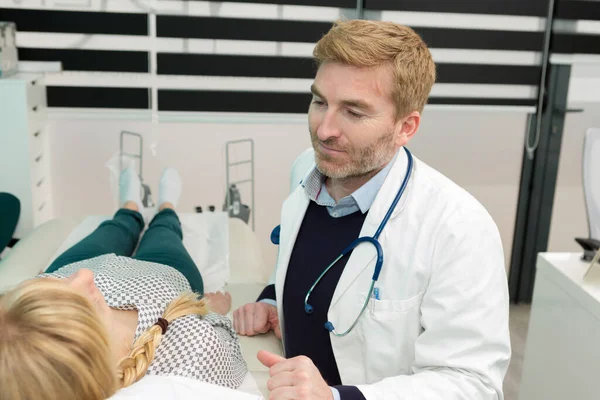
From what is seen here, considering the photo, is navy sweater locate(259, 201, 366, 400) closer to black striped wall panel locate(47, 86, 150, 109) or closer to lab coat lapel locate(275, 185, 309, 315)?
lab coat lapel locate(275, 185, 309, 315)

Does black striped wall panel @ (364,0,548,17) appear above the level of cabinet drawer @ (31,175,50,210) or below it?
above

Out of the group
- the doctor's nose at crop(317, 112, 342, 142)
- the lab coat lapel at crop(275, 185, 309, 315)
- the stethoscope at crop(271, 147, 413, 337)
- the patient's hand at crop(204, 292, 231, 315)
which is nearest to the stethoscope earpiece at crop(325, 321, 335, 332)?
the stethoscope at crop(271, 147, 413, 337)

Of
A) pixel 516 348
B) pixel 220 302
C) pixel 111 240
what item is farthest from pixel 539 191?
pixel 111 240

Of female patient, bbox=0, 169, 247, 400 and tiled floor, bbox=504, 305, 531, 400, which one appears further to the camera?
tiled floor, bbox=504, 305, 531, 400

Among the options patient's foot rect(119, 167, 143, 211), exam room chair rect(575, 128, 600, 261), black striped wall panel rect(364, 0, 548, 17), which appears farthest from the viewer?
black striped wall panel rect(364, 0, 548, 17)

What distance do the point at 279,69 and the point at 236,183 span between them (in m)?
0.69

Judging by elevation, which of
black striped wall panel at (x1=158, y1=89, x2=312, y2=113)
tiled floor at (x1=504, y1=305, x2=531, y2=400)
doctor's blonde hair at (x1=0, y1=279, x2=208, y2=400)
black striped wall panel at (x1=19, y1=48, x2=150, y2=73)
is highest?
black striped wall panel at (x1=19, y1=48, x2=150, y2=73)

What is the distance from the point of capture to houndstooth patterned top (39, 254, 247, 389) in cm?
135

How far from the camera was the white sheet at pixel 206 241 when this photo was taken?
233 cm

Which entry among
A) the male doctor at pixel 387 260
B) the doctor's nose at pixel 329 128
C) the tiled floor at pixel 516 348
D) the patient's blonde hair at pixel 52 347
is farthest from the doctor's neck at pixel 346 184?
the tiled floor at pixel 516 348

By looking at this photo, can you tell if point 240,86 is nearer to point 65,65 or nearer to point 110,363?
point 65,65

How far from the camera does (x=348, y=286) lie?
4.34 feet

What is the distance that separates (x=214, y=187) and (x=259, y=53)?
2.59 ft

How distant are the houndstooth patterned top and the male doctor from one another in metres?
0.18
